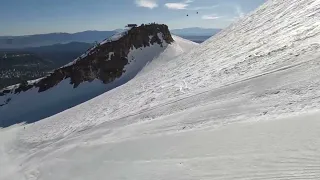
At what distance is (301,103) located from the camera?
10.9 metres

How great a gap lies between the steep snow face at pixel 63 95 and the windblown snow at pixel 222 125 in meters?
18.3

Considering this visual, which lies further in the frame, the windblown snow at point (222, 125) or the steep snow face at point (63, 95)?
the steep snow face at point (63, 95)

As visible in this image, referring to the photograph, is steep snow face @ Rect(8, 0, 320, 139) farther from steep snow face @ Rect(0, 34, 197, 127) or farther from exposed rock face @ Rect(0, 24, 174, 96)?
exposed rock face @ Rect(0, 24, 174, 96)

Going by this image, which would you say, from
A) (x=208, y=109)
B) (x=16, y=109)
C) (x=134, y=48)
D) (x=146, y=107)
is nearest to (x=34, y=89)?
(x=16, y=109)

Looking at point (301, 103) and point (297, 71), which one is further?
point (297, 71)

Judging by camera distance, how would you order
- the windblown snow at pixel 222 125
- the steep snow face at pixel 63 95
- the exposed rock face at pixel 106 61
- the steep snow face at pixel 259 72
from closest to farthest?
the windblown snow at pixel 222 125
the steep snow face at pixel 259 72
the steep snow face at pixel 63 95
the exposed rock face at pixel 106 61

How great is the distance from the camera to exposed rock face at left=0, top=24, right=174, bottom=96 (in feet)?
177

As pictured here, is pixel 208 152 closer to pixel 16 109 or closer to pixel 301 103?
pixel 301 103

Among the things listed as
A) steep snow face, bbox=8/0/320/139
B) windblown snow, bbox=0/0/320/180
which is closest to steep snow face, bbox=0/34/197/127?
steep snow face, bbox=8/0/320/139

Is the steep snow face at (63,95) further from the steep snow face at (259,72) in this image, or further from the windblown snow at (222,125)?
the windblown snow at (222,125)

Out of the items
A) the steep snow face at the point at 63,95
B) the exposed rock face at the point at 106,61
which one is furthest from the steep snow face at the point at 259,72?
the exposed rock face at the point at 106,61

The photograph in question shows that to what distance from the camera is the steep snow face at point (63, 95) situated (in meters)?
46.3

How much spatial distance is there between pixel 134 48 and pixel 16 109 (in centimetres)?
2004

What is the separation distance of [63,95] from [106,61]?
908 cm
